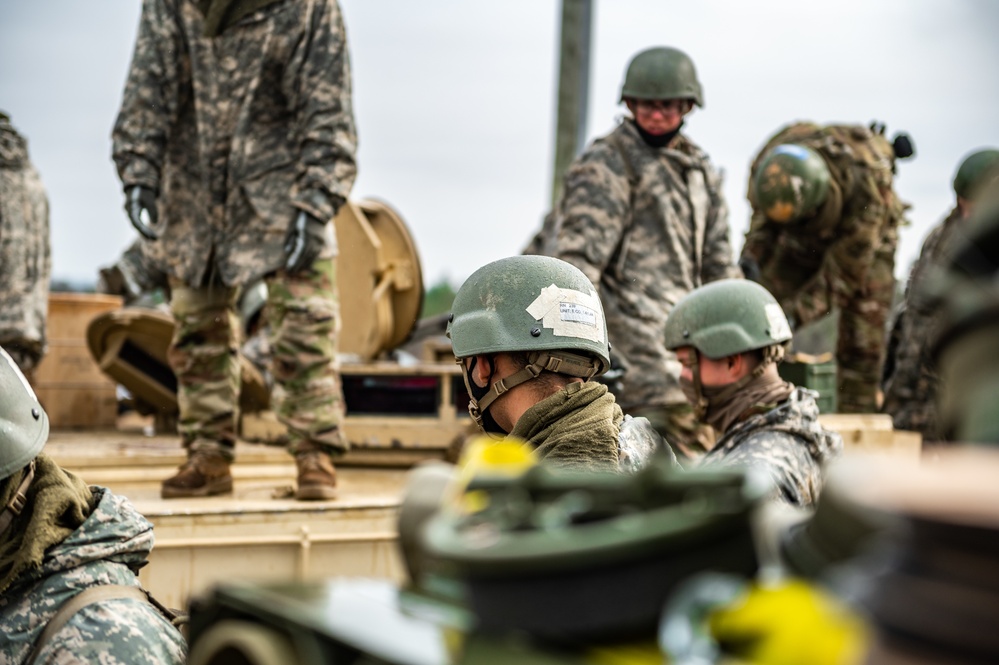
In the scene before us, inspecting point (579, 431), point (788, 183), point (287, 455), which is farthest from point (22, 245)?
point (579, 431)

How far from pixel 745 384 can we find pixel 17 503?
2536 mm

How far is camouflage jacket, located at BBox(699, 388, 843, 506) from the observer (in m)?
4.02

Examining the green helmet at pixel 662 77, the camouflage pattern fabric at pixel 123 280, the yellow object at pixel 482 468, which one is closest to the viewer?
the yellow object at pixel 482 468

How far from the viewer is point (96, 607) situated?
8.92 ft

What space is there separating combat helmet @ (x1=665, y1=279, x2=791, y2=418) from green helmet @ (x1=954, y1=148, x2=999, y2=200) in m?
4.97

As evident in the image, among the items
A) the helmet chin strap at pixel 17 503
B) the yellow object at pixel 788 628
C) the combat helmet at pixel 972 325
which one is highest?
the combat helmet at pixel 972 325

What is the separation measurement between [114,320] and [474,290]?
192 inches

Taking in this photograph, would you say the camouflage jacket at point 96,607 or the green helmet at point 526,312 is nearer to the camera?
the camouflage jacket at point 96,607

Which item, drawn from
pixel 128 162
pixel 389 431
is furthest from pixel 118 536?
pixel 389 431

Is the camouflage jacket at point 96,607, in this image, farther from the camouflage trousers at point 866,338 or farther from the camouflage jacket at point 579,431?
the camouflage trousers at point 866,338

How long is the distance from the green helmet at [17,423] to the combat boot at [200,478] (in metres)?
2.20

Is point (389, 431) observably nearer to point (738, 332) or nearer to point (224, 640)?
point (738, 332)

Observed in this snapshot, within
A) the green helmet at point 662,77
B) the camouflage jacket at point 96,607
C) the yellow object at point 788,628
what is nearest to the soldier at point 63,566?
the camouflage jacket at point 96,607

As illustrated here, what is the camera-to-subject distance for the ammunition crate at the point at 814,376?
26.9ft
